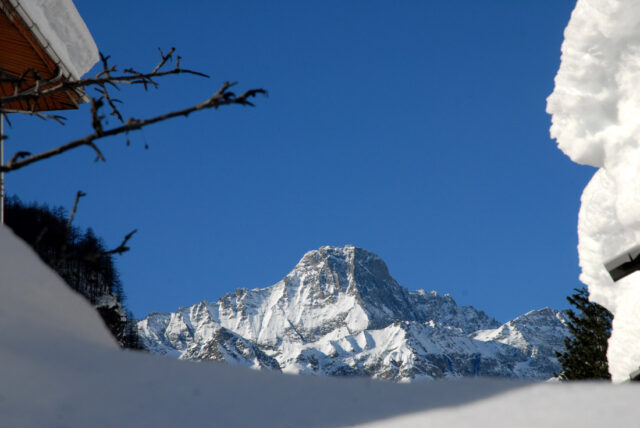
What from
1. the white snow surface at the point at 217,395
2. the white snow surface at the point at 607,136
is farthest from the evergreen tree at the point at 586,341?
the white snow surface at the point at 217,395

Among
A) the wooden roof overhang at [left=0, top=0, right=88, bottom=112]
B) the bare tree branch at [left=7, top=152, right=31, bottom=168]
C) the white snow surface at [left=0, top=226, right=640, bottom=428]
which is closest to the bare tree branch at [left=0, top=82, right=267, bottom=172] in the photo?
the bare tree branch at [left=7, top=152, right=31, bottom=168]

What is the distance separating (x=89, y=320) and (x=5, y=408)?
987mm

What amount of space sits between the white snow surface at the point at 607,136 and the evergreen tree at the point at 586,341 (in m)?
12.3

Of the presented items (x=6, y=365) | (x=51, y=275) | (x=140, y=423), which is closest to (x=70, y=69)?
(x=51, y=275)

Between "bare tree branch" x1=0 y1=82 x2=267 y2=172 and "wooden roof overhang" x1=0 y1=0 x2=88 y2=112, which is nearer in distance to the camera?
"bare tree branch" x1=0 y1=82 x2=267 y2=172

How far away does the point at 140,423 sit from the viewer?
2.76 metres

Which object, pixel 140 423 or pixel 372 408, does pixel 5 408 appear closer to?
pixel 140 423

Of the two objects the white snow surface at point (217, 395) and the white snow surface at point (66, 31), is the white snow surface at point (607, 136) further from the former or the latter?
the white snow surface at point (66, 31)

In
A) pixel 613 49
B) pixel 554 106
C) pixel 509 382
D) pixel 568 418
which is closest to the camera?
pixel 568 418

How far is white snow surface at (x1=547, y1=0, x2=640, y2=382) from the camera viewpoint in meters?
9.36

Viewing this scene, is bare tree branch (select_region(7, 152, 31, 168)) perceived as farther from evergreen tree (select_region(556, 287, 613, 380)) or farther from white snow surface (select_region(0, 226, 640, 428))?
evergreen tree (select_region(556, 287, 613, 380))

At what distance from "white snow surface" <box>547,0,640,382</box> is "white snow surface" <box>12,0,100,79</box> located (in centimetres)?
748

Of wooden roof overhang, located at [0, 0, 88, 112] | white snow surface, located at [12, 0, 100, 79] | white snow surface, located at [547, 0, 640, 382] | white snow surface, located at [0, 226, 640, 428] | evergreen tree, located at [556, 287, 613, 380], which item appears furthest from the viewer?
evergreen tree, located at [556, 287, 613, 380]

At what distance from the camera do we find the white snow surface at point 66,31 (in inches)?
299
